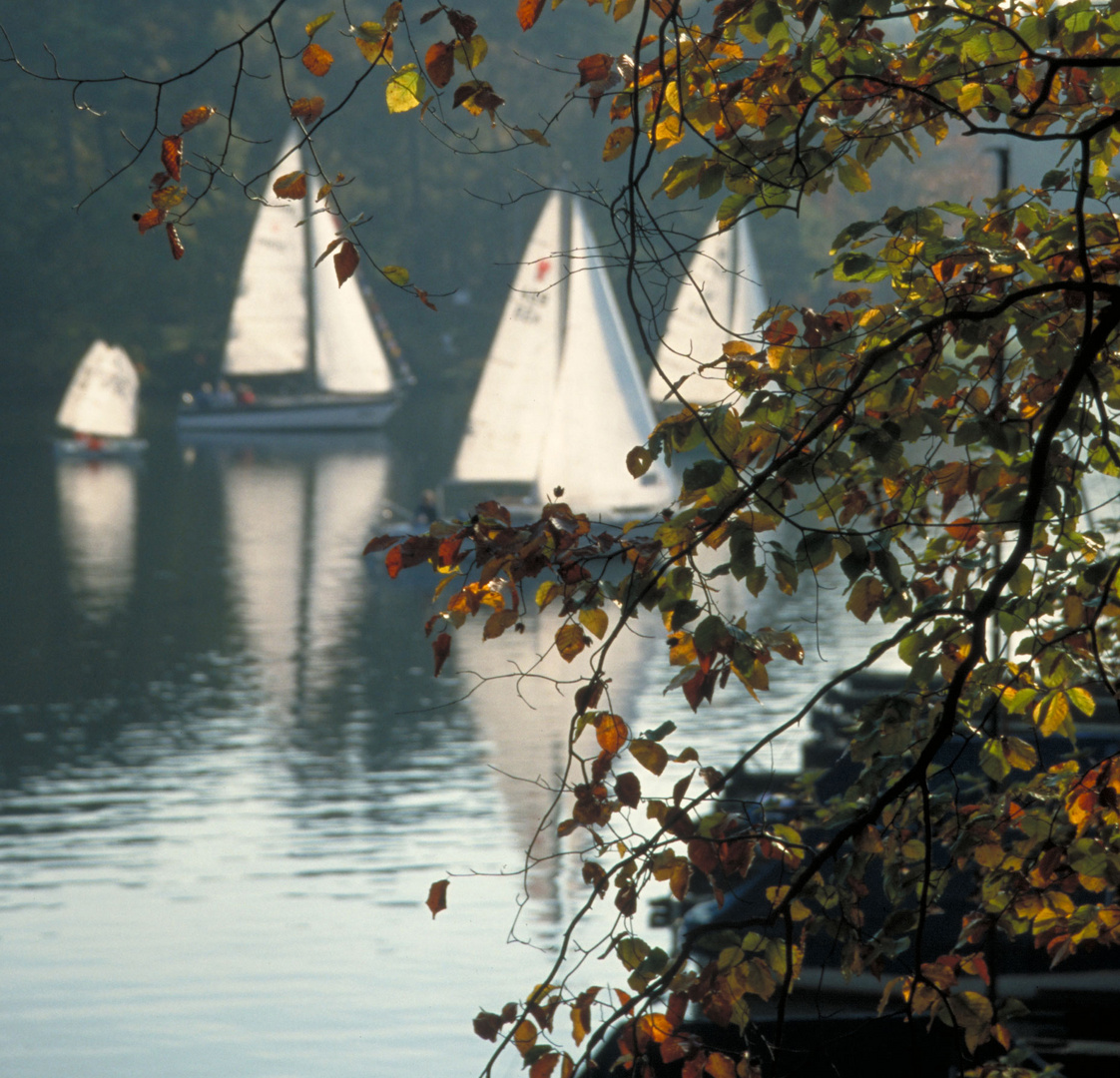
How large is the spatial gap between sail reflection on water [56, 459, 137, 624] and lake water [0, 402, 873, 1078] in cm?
13

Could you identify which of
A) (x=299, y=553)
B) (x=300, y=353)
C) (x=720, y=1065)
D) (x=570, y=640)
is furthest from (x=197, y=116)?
(x=300, y=353)

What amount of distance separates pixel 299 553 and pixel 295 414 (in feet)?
87.4

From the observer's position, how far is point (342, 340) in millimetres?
55312

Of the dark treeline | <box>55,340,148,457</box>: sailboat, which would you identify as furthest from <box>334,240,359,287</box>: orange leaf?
the dark treeline

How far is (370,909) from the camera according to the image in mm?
12719

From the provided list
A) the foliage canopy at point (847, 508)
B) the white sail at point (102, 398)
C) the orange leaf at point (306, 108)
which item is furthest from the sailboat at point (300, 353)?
the orange leaf at point (306, 108)

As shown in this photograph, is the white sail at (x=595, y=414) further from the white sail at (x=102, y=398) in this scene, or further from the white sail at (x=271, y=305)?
the white sail at (x=271, y=305)

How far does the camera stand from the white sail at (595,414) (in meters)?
30.0

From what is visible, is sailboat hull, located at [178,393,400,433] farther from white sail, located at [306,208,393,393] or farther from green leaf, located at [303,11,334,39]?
green leaf, located at [303,11,334,39]

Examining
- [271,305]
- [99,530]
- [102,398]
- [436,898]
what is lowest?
[99,530]

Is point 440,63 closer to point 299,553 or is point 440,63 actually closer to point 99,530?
point 299,553

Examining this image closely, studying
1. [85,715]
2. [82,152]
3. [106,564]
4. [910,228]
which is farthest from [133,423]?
[910,228]

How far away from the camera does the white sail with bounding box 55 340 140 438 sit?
49.5 m

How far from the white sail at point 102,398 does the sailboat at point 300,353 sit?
171 inches
